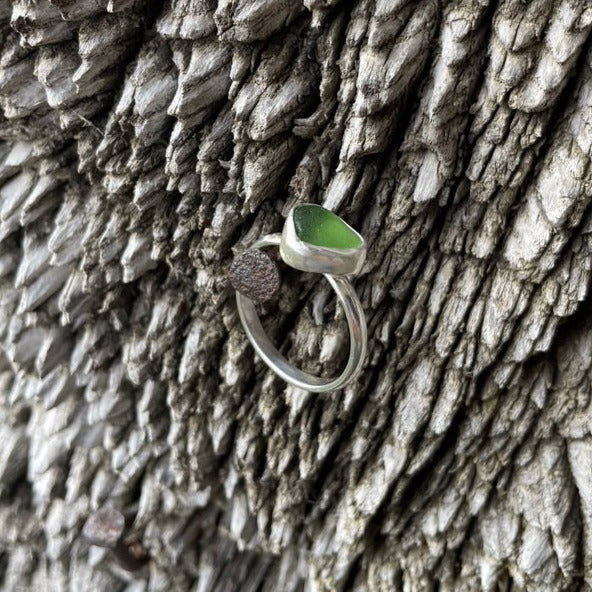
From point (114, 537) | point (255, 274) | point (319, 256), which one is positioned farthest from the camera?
point (114, 537)

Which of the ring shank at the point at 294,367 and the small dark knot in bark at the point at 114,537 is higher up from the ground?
the ring shank at the point at 294,367

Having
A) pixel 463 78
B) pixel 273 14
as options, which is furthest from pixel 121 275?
pixel 463 78

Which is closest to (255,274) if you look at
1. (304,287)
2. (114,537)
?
(304,287)

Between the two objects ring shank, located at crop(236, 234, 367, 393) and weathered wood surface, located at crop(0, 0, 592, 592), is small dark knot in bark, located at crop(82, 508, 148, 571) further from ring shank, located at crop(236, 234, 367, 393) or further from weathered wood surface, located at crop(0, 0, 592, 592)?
ring shank, located at crop(236, 234, 367, 393)

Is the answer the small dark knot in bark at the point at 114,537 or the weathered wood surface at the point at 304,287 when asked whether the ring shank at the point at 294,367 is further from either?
the small dark knot in bark at the point at 114,537

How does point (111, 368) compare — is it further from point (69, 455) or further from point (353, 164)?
point (353, 164)

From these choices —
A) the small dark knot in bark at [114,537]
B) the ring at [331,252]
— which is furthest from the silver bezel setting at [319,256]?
the small dark knot in bark at [114,537]

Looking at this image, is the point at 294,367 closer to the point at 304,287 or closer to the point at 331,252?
the point at 304,287
